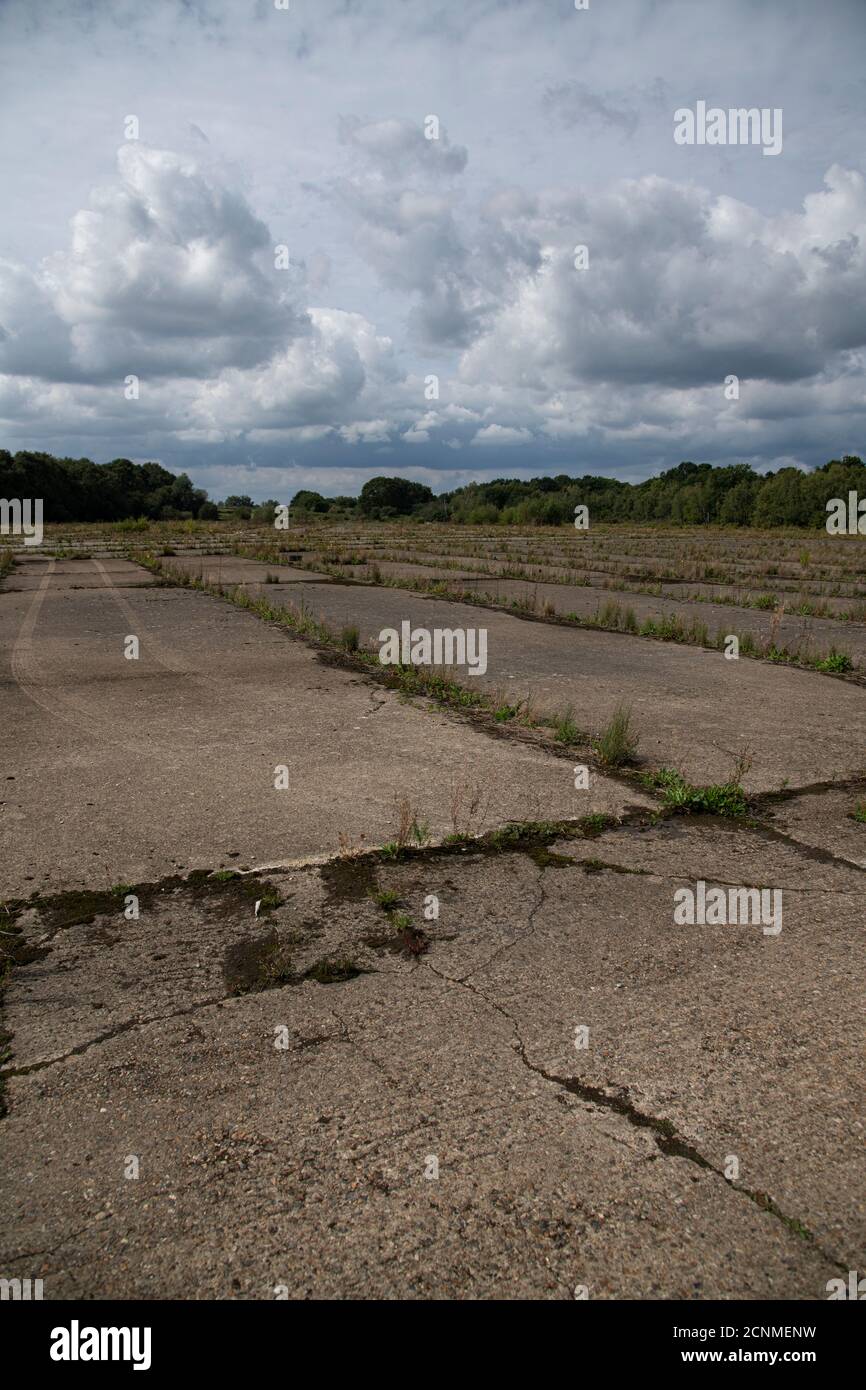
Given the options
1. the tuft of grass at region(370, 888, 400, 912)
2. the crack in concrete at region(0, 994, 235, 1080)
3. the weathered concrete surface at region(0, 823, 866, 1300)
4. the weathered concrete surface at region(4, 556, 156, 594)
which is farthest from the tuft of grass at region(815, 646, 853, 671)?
the weathered concrete surface at region(4, 556, 156, 594)

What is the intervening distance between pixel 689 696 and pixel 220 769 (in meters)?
4.84

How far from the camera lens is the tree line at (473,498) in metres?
76.2

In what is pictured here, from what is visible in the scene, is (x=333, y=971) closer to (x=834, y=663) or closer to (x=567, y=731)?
(x=567, y=731)

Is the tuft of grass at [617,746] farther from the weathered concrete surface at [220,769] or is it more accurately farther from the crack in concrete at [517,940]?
the crack in concrete at [517,940]

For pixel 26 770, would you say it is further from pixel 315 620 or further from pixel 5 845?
pixel 315 620

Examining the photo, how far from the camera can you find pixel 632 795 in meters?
5.52

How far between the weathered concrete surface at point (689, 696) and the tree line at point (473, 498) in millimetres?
61896

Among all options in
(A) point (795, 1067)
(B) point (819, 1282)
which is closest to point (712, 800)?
(A) point (795, 1067)

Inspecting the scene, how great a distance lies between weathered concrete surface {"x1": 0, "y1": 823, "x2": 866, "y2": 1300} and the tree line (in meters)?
69.8

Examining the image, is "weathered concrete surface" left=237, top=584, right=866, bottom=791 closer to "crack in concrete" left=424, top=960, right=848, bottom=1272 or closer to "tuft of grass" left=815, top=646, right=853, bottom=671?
"tuft of grass" left=815, top=646, right=853, bottom=671

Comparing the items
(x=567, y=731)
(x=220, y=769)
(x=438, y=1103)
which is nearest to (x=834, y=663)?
(x=567, y=731)

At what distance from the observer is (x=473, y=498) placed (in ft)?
388
